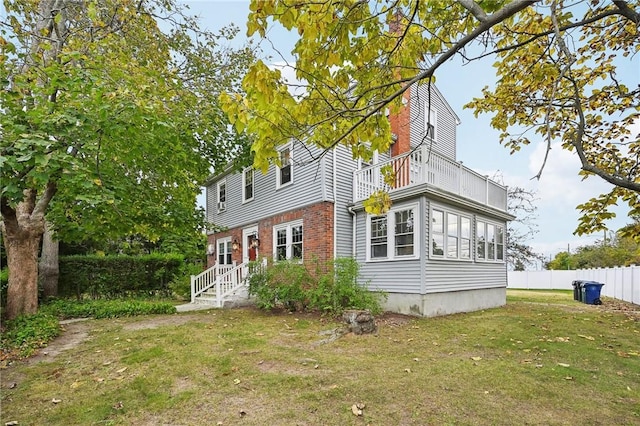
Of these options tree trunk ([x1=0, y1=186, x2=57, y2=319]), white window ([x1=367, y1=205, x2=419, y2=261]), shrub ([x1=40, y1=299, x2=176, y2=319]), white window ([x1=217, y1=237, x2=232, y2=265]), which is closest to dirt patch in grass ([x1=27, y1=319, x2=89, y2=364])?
shrub ([x1=40, y1=299, x2=176, y2=319])

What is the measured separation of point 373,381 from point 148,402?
106 inches

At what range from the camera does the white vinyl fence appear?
1392 cm

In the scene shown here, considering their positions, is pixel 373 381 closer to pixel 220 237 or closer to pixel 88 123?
pixel 88 123

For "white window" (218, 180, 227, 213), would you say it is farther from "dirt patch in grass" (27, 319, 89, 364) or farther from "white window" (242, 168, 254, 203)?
"dirt patch in grass" (27, 319, 89, 364)

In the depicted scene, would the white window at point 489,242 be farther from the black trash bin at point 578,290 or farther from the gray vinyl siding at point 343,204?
the gray vinyl siding at point 343,204

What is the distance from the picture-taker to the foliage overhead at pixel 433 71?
3.39m

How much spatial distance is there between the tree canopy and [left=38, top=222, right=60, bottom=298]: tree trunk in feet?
11.0

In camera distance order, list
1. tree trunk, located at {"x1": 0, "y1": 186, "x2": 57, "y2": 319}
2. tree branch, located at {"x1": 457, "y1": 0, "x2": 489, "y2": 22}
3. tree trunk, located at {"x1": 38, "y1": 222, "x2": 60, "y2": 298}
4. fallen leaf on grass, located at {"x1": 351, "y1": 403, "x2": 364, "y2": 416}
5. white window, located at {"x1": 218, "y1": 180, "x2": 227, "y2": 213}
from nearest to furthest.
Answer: tree branch, located at {"x1": 457, "y1": 0, "x2": 489, "y2": 22}, fallen leaf on grass, located at {"x1": 351, "y1": 403, "x2": 364, "y2": 416}, tree trunk, located at {"x1": 0, "y1": 186, "x2": 57, "y2": 319}, tree trunk, located at {"x1": 38, "y1": 222, "x2": 60, "y2": 298}, white window, located at {"x1": 218, "y1": 180, "x2": 227, "y2": 213}

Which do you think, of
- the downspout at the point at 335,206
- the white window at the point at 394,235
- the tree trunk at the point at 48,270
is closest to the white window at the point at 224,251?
the tree trunk at the point at 48,270

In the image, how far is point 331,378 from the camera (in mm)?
4570

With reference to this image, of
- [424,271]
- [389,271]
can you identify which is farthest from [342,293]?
[424,271]

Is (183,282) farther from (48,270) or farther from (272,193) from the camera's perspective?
Result: (272,193)

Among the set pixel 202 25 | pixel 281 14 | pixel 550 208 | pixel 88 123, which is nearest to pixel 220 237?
pixel 202 25

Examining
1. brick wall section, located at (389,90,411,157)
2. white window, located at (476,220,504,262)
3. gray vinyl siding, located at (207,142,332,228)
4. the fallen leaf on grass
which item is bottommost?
the fallen leaf on grass
